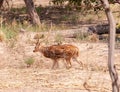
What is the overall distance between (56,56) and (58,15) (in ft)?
45.9

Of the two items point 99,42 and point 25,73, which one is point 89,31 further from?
point 25,73

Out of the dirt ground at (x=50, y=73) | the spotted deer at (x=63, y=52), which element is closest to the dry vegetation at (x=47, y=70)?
the dirt ground at (x=50, y=73)

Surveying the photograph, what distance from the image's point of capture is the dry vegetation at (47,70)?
329 inches

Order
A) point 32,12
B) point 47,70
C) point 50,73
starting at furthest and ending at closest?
point 32,12
point 47,70
point 50,73

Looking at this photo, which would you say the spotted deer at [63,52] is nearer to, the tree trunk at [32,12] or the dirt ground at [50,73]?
the dirt ground at [50,73]

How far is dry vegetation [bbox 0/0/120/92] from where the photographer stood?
8359 millimetres

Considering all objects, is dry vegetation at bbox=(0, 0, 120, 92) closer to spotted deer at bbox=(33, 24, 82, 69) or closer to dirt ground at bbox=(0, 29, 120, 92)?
dirt ground at bbox=(0, 29, 120, 92)

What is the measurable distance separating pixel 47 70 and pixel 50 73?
400 millimetres

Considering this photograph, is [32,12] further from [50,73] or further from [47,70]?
[50,73]

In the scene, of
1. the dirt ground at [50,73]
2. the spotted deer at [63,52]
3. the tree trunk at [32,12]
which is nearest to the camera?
the dirt ground at [50,73]

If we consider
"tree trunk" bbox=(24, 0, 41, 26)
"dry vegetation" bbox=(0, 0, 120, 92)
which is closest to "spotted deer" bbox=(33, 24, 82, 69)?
"dry vegetation" bbox=(0, 0, 120, 92)

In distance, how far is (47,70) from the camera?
32.6ft

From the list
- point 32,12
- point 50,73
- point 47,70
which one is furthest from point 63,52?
point 32,12

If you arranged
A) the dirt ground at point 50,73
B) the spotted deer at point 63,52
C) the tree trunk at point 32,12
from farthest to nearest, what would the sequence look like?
the tree trunk at point 32,12 < the spotted deer at point 63,52 < the dirt ground at point 50,73
